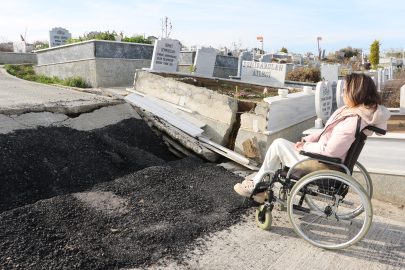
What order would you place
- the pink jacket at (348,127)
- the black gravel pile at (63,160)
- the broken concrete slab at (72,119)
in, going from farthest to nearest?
the broken concrete slab at (72,119)
the black gravel pile at (63,160)
the pink jacket at (348,127)

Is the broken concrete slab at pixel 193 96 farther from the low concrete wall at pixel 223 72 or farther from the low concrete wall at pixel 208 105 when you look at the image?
the low concrete wall at pixel 223 72

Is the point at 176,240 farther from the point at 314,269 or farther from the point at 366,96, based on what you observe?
the point at 366,96

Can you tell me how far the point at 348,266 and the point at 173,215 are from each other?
5.61ft

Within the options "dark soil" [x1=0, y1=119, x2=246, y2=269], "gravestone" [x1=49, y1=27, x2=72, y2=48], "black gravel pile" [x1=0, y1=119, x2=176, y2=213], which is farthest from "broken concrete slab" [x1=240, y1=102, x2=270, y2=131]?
"gravestone" [x1=49, y1=27, x2=72, y2=48]

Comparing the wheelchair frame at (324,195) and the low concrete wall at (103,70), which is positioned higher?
the low concrete wall at (103,70)

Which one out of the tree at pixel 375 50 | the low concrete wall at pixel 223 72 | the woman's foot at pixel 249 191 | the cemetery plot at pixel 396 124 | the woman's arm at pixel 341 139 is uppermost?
the tree at pixel 375 50

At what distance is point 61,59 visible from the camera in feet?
37.9

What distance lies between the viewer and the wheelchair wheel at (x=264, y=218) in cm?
301

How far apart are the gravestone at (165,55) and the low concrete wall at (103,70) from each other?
2.43 metres

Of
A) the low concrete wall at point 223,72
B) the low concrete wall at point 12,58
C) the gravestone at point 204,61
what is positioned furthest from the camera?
the low concrete wall at point 12,58

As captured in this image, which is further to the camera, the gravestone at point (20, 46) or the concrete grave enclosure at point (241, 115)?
the gravestone at point (20, 46)

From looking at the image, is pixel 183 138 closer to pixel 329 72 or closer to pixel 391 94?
pixel 329 72

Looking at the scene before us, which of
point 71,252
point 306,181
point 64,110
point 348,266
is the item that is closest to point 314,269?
point 348,266

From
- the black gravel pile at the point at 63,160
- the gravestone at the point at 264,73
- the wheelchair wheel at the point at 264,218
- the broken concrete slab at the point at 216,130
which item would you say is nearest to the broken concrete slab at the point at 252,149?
the broken concrete slab at the point at 216,130
